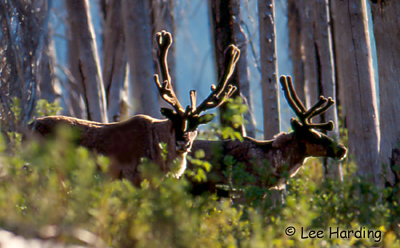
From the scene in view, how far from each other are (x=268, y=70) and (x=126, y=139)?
3.26m

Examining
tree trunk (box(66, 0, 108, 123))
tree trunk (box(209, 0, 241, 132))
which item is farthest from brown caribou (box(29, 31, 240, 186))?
tree trunk (box(66, 0, 108, 123))

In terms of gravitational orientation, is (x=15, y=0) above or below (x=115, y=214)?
above

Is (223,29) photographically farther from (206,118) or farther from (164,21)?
(164,21)

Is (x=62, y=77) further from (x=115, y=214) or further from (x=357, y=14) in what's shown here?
(x=115, y=214)

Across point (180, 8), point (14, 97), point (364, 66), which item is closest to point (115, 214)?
point (14, 97)

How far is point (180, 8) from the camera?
11.3 meters

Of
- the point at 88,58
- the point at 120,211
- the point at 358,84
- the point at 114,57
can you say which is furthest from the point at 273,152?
A: the point at 114,57

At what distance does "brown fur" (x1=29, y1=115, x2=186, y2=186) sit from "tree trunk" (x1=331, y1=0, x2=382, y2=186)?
8.89ft

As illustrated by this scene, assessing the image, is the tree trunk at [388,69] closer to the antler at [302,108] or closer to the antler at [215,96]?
the antler at [302,108]

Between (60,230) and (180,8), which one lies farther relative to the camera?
(180,8)

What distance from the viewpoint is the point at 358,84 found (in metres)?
5.23

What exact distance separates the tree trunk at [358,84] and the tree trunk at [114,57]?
5131mm

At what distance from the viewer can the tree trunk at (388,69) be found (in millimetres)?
4941

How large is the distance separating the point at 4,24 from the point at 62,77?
12.2m
